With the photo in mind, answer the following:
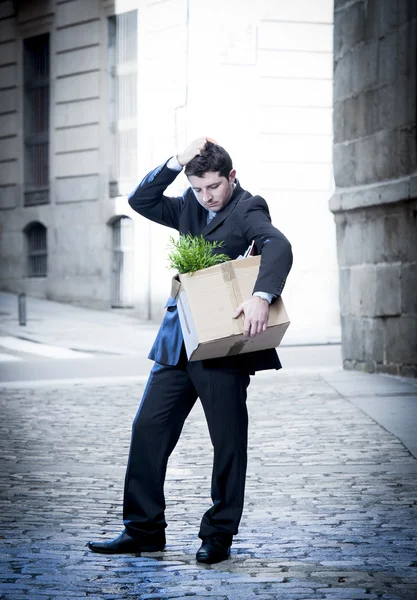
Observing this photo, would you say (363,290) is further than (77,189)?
No

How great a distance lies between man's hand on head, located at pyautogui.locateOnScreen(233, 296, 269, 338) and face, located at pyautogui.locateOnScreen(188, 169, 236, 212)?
45 cm

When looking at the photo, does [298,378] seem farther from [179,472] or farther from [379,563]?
[379,563]

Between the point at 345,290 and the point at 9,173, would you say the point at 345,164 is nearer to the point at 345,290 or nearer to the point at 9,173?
the point at 345,290

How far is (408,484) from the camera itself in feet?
21.5

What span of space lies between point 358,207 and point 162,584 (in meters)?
8.67

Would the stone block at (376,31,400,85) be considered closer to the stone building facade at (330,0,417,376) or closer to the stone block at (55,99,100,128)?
the stone building facade at (330,0,417,376)

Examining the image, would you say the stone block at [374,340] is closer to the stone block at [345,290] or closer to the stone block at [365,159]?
the stone block at [345,290]

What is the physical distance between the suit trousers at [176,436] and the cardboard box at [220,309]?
21 cm

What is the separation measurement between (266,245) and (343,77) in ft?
29.1

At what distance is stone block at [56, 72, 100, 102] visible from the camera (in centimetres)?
2466

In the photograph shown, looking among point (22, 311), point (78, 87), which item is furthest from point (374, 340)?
point (78, 87)

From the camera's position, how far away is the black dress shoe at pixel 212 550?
15.8 feet

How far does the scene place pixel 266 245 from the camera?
4.64 m

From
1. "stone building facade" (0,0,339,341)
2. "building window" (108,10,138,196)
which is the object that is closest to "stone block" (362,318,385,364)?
"stone building facade" (0,0,339,341)
